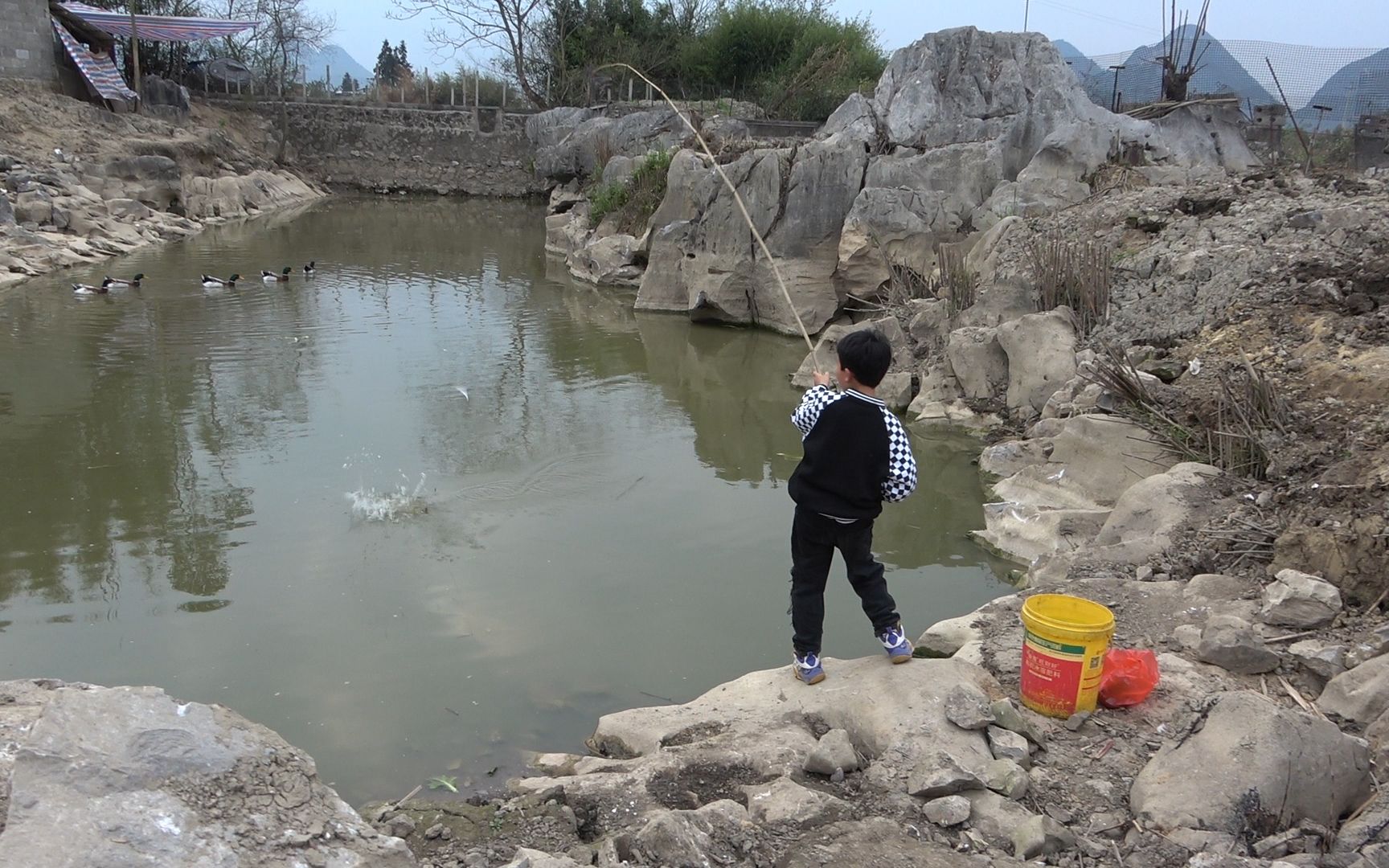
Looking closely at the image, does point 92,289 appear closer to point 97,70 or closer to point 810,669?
point 810,669

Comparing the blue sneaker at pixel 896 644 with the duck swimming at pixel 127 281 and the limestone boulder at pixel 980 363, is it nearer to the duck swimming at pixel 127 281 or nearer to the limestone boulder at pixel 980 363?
the limestone boulder at pixel 980 363

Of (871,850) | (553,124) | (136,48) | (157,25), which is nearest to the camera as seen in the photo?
(871,850)

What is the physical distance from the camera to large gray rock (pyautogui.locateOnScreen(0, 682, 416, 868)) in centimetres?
230

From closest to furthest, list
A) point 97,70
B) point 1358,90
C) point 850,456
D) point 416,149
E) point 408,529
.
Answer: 1. point 850,456
2. point 408,529
3. point 1358,90
4. point 97,70
5. point 416,149

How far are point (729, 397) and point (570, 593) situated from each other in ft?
15.6

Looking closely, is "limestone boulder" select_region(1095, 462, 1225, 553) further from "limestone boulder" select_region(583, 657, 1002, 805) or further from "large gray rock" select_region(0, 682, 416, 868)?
"large gray rock" select_region(0, 682, 416, 868)

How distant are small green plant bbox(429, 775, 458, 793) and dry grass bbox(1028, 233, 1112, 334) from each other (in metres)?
6.52

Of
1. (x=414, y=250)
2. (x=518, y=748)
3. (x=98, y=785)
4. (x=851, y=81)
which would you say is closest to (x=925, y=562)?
(x=518, y=748)

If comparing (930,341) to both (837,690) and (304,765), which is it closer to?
(837,690)

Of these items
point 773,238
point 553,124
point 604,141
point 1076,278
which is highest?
point 553,124

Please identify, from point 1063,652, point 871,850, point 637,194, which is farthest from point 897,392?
point 637,194

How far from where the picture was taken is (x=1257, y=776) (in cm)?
292

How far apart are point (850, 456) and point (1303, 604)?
193cm

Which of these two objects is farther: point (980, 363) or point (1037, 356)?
point (980, 363)
